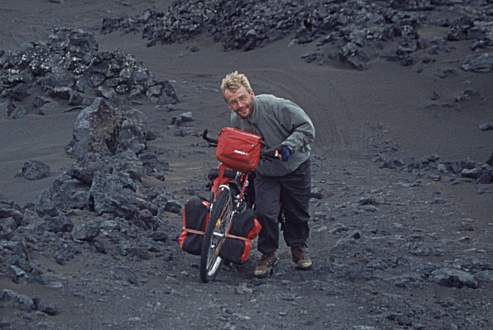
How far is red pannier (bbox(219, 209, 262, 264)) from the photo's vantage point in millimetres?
7086

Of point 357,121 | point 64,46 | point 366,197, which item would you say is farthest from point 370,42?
point 366,197

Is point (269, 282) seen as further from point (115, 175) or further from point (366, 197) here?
point (366, 197)

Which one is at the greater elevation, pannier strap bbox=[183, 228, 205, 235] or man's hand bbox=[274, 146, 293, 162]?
man's hand bbox=[274, 146, 293, 162]

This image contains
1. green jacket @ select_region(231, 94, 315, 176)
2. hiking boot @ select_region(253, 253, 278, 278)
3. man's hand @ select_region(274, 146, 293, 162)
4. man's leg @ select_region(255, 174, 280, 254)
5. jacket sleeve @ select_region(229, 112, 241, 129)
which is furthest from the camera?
hiking boot @ select_region(253, 253, 278, 278)

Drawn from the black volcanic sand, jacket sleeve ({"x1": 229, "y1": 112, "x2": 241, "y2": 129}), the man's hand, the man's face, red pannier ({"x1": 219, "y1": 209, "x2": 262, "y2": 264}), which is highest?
the man's face

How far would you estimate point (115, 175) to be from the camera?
9578 millimetres

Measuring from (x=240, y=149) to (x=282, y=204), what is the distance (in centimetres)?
92

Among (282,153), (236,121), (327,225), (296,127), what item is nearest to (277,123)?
(296,127)

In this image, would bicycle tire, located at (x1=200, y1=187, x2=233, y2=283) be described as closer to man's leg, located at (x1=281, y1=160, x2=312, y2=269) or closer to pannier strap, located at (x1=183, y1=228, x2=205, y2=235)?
pannier strap, located at (x1=183, y1=228, x2=205, y2=235)

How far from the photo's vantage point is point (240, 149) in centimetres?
680

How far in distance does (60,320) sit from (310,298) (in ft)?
6.09

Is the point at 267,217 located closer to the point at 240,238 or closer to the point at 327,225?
the point at 240,238

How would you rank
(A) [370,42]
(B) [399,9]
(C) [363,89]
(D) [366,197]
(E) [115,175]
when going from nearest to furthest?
(E) [115,175] → (D) [366,197] → (C) [363,89] → (A) [370,42] → (B) [399,9]

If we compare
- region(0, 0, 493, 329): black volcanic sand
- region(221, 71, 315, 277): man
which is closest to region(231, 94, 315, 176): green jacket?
region(221, 71, 315, 277): man
